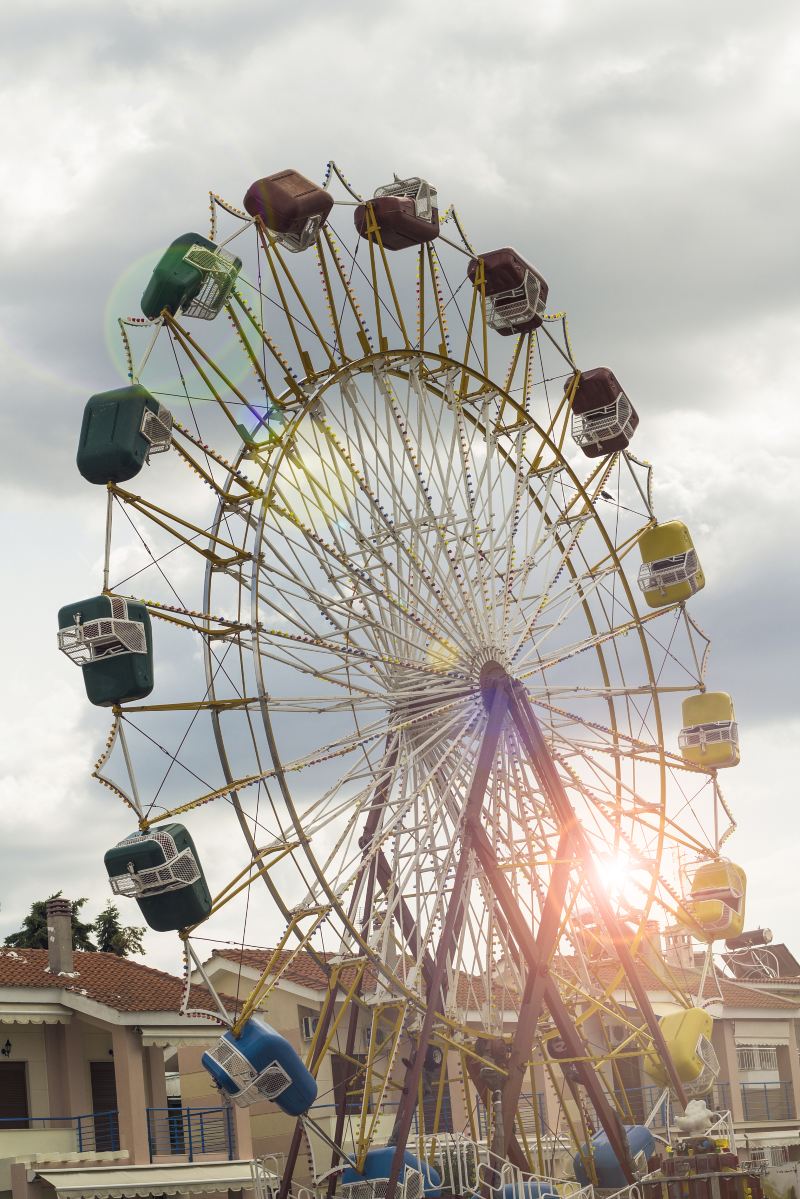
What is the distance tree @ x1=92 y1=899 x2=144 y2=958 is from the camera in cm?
5638

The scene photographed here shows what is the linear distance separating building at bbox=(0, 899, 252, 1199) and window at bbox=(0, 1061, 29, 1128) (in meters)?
0.02

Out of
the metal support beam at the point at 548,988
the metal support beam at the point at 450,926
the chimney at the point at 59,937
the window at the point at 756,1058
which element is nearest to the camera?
the metal support beam at the point at 450,926

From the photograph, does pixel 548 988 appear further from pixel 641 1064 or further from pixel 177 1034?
pixel 641 1064

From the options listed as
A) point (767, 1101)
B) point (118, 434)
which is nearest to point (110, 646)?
point (118, 434)

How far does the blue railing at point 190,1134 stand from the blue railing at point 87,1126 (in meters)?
0.72

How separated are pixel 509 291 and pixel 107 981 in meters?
15.6

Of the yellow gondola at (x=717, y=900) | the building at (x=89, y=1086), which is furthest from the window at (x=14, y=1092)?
the yellow gondola at (x=717, y=900)

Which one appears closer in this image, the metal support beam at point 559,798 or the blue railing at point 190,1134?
the metal support beam at point 559,798

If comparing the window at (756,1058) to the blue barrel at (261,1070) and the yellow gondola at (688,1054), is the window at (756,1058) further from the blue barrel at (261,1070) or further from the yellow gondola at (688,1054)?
the blue barrel at (261,1070)

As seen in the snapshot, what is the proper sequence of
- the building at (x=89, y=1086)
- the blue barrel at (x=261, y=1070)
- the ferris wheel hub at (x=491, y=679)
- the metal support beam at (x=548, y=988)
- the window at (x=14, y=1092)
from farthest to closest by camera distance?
the window at (x=14, y=1092) → the building at (x=89, y=1086) → the ferris wheel hub at (x=491, y=679) → the metal support beam at (x=548, y=988) → the blue barrel at (x=261, y=1070)

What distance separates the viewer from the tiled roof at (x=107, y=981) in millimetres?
30984

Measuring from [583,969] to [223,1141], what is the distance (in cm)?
1126

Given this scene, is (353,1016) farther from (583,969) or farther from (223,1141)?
(223,1141)

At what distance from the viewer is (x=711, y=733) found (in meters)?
31.3
